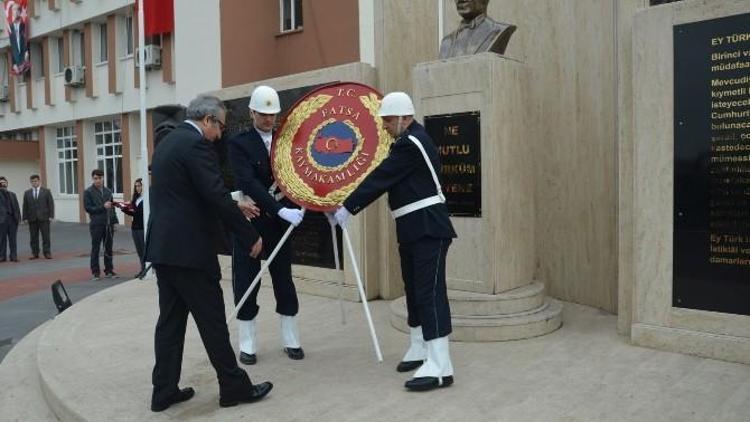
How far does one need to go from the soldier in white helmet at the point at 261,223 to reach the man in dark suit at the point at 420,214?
771 millimetres

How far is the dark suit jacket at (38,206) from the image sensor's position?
1623 centimetres

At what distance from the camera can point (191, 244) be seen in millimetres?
4113

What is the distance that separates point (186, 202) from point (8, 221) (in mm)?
14311

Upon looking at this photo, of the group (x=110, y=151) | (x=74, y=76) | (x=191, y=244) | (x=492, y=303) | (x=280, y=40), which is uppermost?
(x=74, y=76)

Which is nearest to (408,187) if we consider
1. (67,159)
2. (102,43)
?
(102,43)

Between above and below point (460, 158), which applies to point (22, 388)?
below

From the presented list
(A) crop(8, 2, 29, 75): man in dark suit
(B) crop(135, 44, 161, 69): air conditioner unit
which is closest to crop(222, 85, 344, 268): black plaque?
(B) crop(135, 44, 161, 69): air conditioner unit

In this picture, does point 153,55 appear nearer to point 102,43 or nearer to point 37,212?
point 102,43

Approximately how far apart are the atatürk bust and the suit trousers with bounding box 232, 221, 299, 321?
2.34 meters

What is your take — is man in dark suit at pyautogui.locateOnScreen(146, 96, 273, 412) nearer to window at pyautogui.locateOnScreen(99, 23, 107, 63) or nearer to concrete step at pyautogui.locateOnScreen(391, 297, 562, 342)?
concrete step at pyautogui.locateOnScreen(391, 297, 562, 342)

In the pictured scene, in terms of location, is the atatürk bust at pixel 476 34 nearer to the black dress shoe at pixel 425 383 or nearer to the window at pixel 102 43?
the black dress shoe at pixel 425 383

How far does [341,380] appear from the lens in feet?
15.5

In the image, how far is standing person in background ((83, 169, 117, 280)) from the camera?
Answer: 12.6 metres

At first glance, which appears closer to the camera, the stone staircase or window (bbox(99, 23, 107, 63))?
the stone staircase
